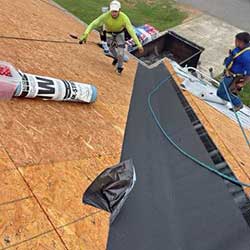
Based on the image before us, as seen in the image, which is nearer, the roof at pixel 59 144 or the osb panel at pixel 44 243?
the osb panel at pixel 44 243

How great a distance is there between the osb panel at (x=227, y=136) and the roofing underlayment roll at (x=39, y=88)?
2173 millimetres

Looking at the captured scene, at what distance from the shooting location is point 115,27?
7.76 m

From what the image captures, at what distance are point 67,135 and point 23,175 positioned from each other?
4.07ft

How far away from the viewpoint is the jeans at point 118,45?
26.1ft

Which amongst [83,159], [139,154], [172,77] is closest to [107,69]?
[172,77]

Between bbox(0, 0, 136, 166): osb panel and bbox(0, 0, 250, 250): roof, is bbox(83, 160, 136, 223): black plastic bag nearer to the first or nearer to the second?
bbox(0, 0, 250, 250): roof

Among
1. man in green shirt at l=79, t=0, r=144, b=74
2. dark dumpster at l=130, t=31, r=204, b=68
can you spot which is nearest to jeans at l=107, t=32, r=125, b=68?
man in green shirt at l=79, t=0, r=144, b=74

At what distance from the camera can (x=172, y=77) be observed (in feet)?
28.4

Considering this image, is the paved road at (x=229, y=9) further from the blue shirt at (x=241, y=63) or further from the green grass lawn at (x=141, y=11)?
the blue shirt at (x=241, y=63)

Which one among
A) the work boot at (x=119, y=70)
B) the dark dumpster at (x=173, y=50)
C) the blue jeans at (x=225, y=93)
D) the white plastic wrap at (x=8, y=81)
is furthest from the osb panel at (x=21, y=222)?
the dark dumpster at (x=173, y=50)

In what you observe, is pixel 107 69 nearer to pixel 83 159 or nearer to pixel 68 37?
pixel 68 37

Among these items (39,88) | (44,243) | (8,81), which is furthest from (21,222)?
(39,88)

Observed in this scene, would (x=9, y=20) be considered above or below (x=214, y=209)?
above

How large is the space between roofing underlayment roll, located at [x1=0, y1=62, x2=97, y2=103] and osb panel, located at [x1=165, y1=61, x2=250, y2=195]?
7.13 feet
